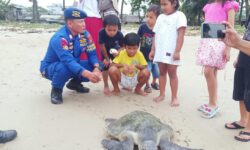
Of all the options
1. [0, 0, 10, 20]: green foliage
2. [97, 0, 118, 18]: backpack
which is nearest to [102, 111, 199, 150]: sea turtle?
[97, 0, 118, 18]: backpack

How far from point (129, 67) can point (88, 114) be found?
96 cm

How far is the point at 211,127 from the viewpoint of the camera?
354 centimetres

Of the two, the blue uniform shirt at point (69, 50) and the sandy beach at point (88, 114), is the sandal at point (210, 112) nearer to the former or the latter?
the sandy beach at point (88, 114)

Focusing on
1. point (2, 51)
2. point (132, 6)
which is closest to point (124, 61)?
point (2, 51)

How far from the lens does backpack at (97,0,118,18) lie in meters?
4.93

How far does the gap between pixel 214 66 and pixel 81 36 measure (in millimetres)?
1713

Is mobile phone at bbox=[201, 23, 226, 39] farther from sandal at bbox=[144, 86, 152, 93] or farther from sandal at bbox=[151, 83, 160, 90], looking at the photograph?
sandal at bbox=[151, 83, 160, 90]

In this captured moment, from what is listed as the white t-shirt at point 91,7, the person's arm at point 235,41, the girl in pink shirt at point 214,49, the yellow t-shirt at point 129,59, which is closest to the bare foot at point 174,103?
the girl in pink shirt at point 214,49

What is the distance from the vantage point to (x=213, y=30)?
2959mm

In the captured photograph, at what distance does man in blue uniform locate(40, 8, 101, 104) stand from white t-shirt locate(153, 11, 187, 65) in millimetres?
864

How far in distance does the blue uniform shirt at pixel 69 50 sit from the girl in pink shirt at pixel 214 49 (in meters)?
1.43

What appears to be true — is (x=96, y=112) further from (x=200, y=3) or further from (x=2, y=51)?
(x=200, y=3)

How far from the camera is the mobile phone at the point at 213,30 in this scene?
9.16ft

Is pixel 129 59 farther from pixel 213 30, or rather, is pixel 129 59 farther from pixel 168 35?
pixel 213 30
